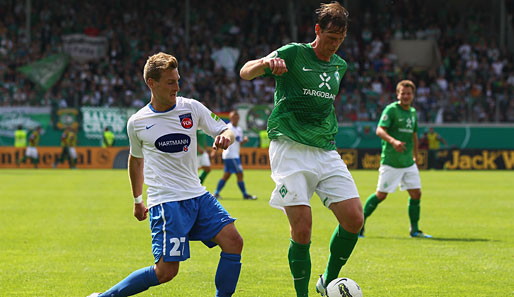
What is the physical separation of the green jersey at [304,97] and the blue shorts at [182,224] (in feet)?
3.17

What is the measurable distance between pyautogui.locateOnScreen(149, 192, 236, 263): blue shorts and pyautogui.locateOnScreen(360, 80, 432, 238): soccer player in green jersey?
569 centimetres

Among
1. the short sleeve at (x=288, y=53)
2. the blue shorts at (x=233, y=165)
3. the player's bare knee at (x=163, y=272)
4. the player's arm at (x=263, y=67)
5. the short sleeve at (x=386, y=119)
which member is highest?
the short sleeve at (x=288, y=53)

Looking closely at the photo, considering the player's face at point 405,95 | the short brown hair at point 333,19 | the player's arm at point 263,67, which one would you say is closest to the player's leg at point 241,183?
the player's face at point 405,95

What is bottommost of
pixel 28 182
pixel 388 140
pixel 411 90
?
pixel 28 182

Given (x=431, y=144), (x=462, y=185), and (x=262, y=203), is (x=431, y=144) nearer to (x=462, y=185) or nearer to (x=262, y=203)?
(x=462, y=185)

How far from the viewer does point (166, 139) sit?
18.3 ft

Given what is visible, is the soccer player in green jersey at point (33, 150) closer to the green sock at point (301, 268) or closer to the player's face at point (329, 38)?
the green sock at point (301, 268)

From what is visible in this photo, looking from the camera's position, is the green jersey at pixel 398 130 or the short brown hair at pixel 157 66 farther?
the green jersey at pixel 398 130

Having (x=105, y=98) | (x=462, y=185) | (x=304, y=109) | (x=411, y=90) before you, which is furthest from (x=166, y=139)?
(x=105, y=98)

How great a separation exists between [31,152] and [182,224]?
95.7 feet

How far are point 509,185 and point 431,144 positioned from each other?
37.0 ft

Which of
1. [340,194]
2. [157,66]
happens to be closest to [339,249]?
[340,194]

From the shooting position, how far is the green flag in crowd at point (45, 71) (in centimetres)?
3653

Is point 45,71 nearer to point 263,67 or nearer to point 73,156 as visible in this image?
point 73,156
